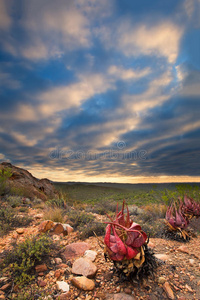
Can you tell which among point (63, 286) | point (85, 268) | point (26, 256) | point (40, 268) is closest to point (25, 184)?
point (26, 256)

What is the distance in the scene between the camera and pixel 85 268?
9.08 ft

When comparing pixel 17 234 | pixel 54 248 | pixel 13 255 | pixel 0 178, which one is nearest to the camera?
Answer: pixel 13 255

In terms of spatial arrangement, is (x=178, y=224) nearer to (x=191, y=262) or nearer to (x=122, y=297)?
(x=191, y=262)

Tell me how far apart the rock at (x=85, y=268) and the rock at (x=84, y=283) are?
0.43 feet

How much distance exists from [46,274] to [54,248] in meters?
0.68

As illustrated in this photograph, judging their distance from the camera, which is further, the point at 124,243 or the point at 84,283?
the point at 84,283

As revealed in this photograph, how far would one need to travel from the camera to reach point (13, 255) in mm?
3045

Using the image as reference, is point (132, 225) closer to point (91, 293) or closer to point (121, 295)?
point (121, 295)

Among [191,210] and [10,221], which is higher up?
[191,210]

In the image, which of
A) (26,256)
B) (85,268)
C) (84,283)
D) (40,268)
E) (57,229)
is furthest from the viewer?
(57,229)

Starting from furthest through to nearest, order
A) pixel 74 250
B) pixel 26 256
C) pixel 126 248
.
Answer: pixel 74 250 < pixel 26 256 < pixel 126 248

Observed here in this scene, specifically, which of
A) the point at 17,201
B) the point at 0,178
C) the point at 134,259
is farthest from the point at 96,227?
the point at 0,178

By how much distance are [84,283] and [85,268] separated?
0.98 feet

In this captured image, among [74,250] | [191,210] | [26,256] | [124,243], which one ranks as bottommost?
[74,250]
